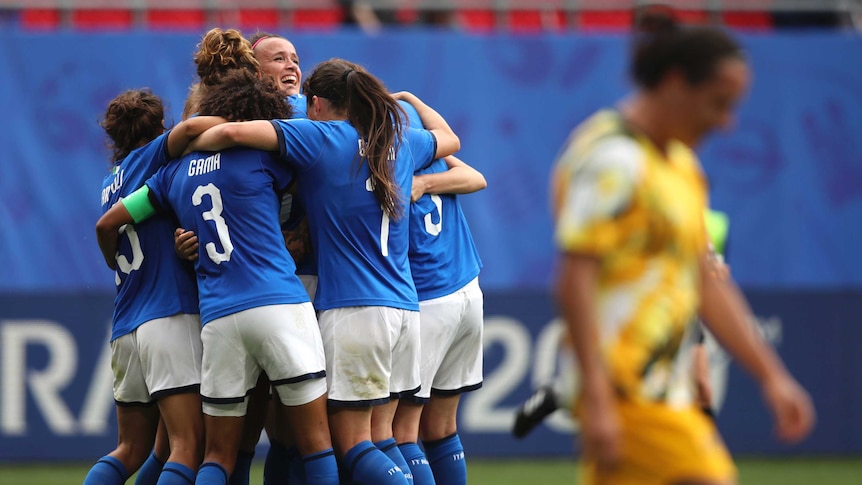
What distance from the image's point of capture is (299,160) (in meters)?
5.00

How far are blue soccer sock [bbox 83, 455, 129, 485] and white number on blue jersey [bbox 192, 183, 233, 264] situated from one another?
1119 mm

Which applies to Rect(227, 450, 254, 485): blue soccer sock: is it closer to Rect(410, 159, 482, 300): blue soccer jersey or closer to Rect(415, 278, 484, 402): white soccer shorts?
Rect(415, 278, 484, 402): white soccer shorts

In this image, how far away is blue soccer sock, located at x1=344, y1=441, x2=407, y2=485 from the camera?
4.91m

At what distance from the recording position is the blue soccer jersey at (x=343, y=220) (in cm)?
505

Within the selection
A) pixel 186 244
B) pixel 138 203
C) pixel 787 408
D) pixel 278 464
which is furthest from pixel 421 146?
pixel 787 408

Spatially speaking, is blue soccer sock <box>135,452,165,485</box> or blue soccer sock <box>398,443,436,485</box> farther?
blue soccer sock <box>398,443,436,485</box>

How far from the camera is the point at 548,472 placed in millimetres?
9141

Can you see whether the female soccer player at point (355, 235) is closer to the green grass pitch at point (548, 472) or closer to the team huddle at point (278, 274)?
the team huddle at point (278, 274)

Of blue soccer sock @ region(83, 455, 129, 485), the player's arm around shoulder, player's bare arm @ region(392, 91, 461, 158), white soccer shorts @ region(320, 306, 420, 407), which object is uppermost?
the player's arm around shoulder

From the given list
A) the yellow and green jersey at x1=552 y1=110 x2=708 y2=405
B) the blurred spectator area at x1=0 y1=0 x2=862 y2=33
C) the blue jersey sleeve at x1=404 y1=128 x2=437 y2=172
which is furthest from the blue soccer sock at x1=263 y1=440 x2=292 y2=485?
the blurred spectator area at x1=0 y1=0 x2=862 y2=33

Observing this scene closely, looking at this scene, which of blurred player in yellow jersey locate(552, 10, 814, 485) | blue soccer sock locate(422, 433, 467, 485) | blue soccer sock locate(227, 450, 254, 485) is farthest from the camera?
blue soccer sock locate(422, 433, 467, 485)

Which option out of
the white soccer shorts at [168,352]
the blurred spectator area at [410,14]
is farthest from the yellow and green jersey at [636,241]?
the blurred spectator area at [410,14]

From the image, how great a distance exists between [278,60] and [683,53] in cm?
295

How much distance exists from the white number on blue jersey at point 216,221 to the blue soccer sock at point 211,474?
86 centimetres
